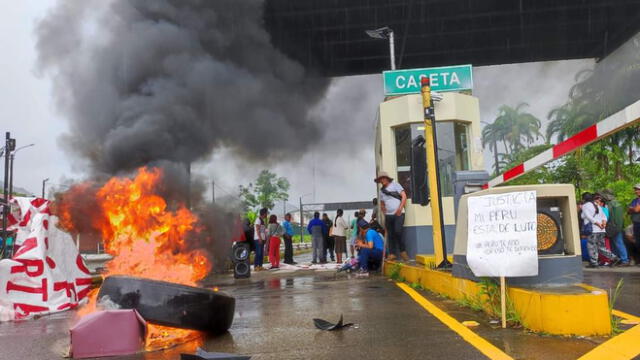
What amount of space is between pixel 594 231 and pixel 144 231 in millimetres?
8634

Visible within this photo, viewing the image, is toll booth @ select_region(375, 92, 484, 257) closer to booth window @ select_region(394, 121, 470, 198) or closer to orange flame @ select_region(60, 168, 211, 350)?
booth window @ select_region(394, 121, 470, 198)

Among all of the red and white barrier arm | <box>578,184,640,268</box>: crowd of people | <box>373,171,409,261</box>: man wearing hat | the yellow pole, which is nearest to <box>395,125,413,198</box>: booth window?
<box>373,171,409,261</box>: man wearing hat

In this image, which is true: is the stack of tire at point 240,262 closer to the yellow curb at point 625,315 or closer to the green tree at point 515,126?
the yellow curb at point 625,315

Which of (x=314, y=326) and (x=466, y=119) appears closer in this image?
(x=314, y=326)

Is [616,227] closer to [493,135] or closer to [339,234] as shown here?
[339,234]

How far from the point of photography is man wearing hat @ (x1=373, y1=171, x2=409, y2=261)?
30.2ft

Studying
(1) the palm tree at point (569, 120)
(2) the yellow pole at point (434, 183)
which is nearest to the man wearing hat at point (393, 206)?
(2) the yellow pole at point (434, 183)

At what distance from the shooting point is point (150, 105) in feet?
21.4

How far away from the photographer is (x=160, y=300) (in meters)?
4.11

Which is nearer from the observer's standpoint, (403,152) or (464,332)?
(464,332)

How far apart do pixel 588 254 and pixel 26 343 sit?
32.8 feet

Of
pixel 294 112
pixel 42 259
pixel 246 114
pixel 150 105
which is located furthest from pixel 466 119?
pixel 42 259

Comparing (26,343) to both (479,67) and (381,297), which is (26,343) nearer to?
(381,297)

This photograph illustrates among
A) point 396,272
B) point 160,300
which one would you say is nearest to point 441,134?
point 396,272
